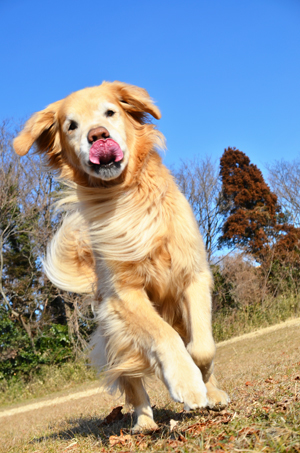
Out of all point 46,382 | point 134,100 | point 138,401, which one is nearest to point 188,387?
point 138,401

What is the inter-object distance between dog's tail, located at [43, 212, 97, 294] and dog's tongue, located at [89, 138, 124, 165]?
960mm

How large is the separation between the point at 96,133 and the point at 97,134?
11 millimetres

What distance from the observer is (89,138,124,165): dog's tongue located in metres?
3.49

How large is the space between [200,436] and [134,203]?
187 centimetres

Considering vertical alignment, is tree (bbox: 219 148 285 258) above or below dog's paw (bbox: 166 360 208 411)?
above

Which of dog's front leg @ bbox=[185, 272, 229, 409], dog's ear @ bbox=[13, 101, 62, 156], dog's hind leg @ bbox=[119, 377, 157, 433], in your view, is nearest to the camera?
dog's front leg @ bbox=[185, 272, 229, 409]

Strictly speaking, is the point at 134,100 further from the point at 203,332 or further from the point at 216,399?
the point at 216,399

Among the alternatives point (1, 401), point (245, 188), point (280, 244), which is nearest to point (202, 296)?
point (1, 401)

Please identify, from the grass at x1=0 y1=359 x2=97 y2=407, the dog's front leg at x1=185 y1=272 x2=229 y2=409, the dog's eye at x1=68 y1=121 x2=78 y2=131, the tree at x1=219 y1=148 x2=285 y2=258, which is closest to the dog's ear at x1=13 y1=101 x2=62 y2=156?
the dog's eye at x1=68 y1=121 x2=78 y2=131

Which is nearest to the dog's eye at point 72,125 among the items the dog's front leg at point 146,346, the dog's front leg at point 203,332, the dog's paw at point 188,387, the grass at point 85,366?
the dog's front leg at point 146,346

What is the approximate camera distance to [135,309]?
336 cm

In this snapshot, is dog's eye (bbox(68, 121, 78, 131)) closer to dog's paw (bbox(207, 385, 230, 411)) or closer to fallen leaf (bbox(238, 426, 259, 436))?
dog's paw (bbox(207, 385, 230, 411))

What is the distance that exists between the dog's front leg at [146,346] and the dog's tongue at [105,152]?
105cm

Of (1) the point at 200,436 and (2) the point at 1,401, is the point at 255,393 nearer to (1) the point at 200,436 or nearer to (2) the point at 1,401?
(1) the point at 200,436
